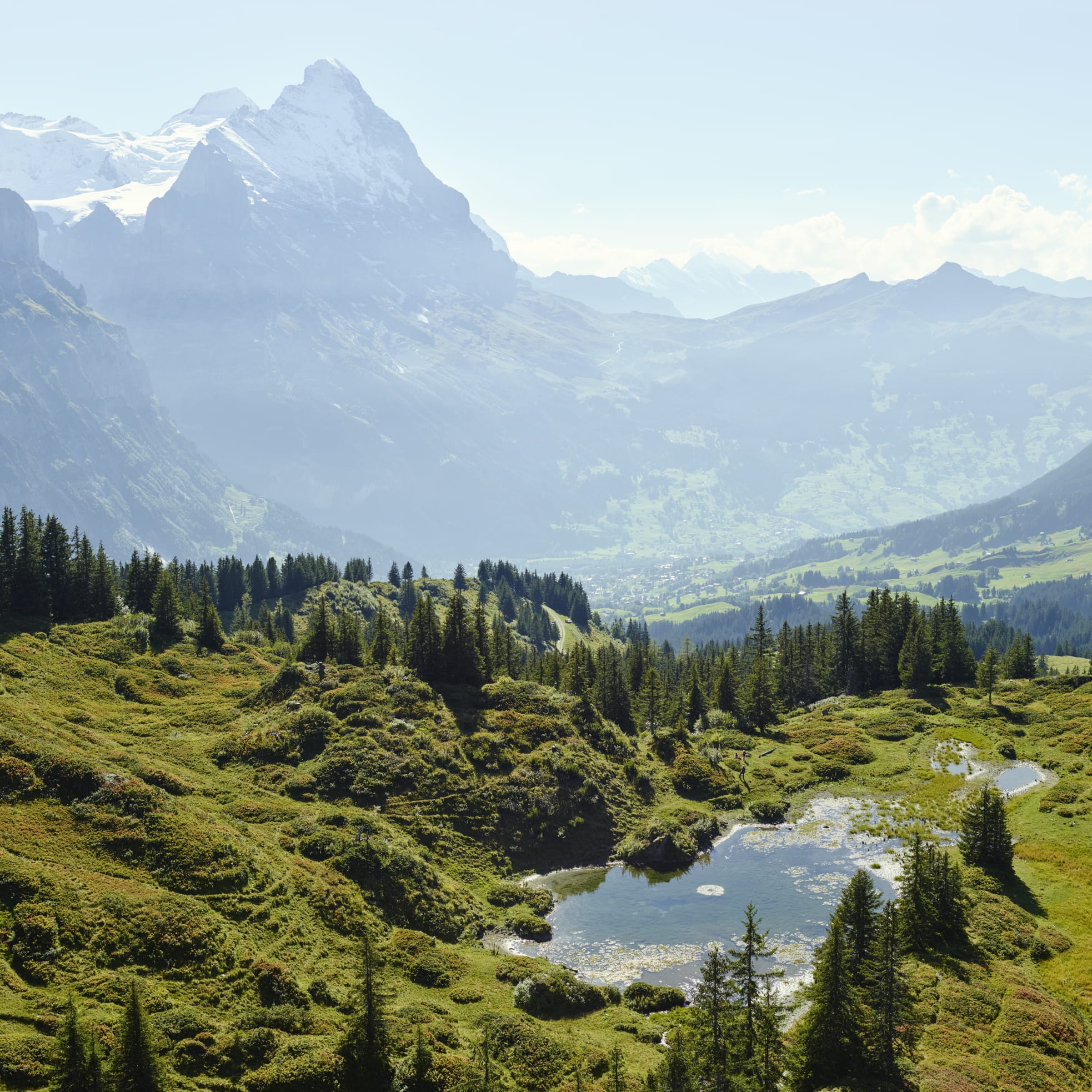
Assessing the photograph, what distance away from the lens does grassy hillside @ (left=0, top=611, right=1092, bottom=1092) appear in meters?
46.4

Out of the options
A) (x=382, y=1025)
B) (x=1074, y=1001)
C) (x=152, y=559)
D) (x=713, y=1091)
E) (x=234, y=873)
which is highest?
(x=152, y=559)

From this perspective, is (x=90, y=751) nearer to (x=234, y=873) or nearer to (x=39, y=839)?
(x=39, y=839)

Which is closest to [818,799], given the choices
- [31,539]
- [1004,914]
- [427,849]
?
[1004,914]

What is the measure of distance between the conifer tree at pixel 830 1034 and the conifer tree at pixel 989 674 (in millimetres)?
96581

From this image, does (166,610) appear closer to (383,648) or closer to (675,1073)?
(383,648)

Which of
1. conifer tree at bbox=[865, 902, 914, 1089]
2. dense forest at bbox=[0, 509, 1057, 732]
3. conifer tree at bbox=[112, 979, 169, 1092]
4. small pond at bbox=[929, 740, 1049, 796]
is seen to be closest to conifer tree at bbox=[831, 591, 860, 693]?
dense forest at bbox=[0, 509, 1057, 732]

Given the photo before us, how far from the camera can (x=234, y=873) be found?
58000 millimetres

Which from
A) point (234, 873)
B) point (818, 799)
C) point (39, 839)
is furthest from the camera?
point (818, 799)

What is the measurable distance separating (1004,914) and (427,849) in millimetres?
50684

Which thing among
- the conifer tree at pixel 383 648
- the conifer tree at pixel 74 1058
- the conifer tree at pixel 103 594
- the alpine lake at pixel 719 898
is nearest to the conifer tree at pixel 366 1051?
the conifer tree at pixel 74 1058

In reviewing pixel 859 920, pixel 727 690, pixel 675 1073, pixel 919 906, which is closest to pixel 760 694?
pixel 727 690

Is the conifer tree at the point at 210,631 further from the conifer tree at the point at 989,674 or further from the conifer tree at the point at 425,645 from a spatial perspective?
the conifer tree at the point at 989,674

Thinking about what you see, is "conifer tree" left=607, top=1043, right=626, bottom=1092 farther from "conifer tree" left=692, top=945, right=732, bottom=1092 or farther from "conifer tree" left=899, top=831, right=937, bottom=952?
"conifer tree" left=899, top=831, right=937, bottom=952

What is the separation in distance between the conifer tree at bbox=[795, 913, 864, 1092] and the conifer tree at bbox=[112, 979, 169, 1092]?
3349cm
